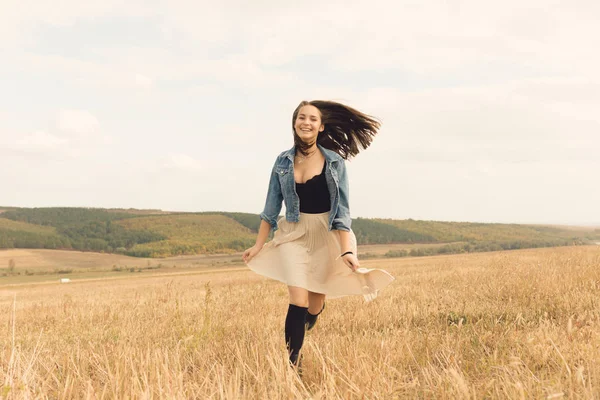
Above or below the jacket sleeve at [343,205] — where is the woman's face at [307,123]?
above

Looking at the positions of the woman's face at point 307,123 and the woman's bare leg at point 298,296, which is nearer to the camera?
the woman's bare leg at point 298,296

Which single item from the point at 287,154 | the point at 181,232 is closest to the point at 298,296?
the point at 287,154

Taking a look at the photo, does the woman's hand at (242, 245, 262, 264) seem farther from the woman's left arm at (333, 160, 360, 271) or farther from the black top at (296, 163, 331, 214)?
the woman's left arm at (333, 160, 360, 271)

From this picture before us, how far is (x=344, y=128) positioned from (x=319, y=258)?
1.61 meters

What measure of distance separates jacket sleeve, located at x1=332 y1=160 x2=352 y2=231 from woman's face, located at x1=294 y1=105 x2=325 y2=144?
399 millimetres

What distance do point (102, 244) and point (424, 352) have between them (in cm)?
10455

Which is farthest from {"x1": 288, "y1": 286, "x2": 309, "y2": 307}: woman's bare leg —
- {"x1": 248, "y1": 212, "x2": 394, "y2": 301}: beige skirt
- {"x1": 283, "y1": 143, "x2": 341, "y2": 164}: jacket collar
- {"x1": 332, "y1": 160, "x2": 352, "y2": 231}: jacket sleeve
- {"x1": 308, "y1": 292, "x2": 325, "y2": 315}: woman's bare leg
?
{"x1": 283, "y1": 143, "x2": 341, "y2": 164}: jacket collar

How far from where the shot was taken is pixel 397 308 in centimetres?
671

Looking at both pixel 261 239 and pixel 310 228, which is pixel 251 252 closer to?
pixel 261 239

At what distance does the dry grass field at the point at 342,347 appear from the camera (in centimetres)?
281

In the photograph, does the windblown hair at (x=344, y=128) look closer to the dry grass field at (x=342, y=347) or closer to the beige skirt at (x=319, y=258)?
the beige skirt at (x=319, y=258)

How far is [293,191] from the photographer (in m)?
4.68

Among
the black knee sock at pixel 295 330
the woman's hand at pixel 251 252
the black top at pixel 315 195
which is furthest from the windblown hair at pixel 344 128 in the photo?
the black knee sock at pixel 295 330

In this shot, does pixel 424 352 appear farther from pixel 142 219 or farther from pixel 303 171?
pixel 142 219
